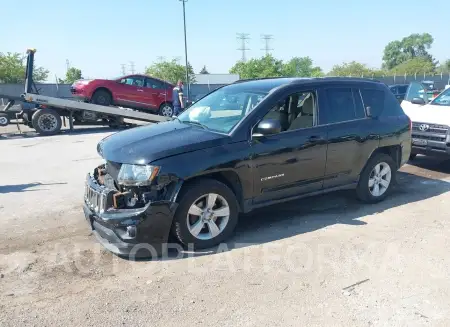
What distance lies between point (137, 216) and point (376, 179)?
361 centimetres

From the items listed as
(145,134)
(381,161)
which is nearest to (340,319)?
(145,134)

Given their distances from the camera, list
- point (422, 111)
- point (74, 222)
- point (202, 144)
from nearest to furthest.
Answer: point (202, 144) → point (74, 222) → point (422, 111)

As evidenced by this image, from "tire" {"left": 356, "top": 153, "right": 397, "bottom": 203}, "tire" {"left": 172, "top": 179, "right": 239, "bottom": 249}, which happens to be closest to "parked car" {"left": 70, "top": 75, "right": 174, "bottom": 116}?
"tire" {"left": 356, "top": 153, "right": 397, "bottom": 203}

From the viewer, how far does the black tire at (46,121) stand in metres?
13.8

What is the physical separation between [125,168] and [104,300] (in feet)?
4.24

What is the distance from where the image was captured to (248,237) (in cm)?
472

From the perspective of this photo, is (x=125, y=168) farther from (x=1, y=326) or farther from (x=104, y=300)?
(x=1, y=326)

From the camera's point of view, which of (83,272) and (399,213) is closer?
(83,272)

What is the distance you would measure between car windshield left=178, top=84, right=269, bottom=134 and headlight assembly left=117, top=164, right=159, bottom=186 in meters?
1.02

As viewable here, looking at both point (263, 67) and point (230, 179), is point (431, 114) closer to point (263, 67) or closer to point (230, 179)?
point (230, 179)

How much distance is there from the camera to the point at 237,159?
4.42 m

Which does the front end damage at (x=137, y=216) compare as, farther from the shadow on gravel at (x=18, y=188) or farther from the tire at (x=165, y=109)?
the tire at (x=165, y=109)

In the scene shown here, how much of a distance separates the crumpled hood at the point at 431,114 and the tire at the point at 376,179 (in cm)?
240

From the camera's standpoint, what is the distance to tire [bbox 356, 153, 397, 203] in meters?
5.74
